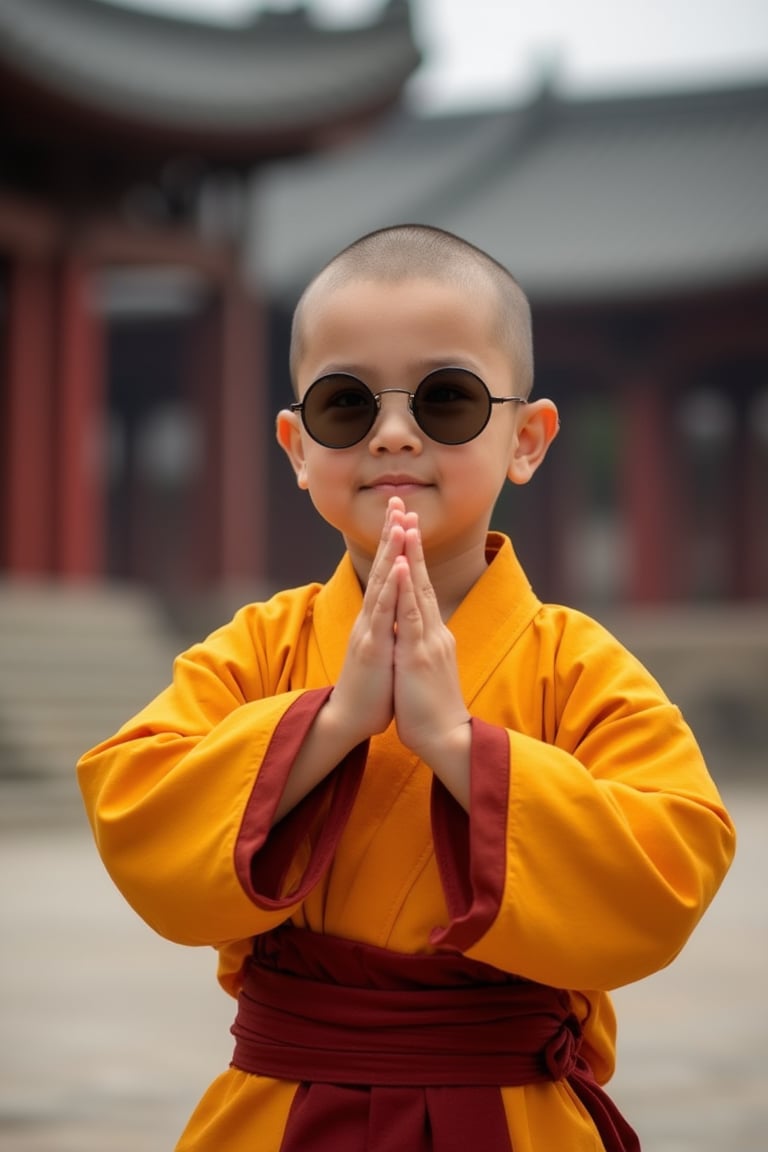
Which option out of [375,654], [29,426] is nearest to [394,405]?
[375,654]

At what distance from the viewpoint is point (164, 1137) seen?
3.19 metres

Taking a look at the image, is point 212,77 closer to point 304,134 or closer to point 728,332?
point 304,134

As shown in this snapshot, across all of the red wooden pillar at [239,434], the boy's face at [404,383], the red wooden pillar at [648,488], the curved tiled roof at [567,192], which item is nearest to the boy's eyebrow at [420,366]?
the boy's face at [404,383]

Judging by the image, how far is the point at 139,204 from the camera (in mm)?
13125

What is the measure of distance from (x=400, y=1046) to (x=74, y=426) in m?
10.9

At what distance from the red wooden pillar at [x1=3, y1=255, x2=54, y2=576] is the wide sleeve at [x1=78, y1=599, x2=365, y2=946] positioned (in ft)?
34.7

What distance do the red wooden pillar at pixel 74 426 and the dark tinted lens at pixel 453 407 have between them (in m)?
10.7

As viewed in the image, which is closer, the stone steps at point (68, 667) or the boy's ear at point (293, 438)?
the boy's ear at point (293, 438)

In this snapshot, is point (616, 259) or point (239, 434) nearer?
point (239, 434)

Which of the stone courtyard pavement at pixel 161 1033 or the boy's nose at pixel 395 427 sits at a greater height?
the boy's nose at pixel 395 427

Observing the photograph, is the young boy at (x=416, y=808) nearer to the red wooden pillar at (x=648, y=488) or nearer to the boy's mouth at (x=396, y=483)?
the boy's mouth at (x=396, y=483)

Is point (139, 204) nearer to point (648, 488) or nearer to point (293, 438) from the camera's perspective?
point (648, 488)

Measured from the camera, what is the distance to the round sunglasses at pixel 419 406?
5.03 ft

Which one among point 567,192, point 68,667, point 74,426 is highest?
point 567,192
